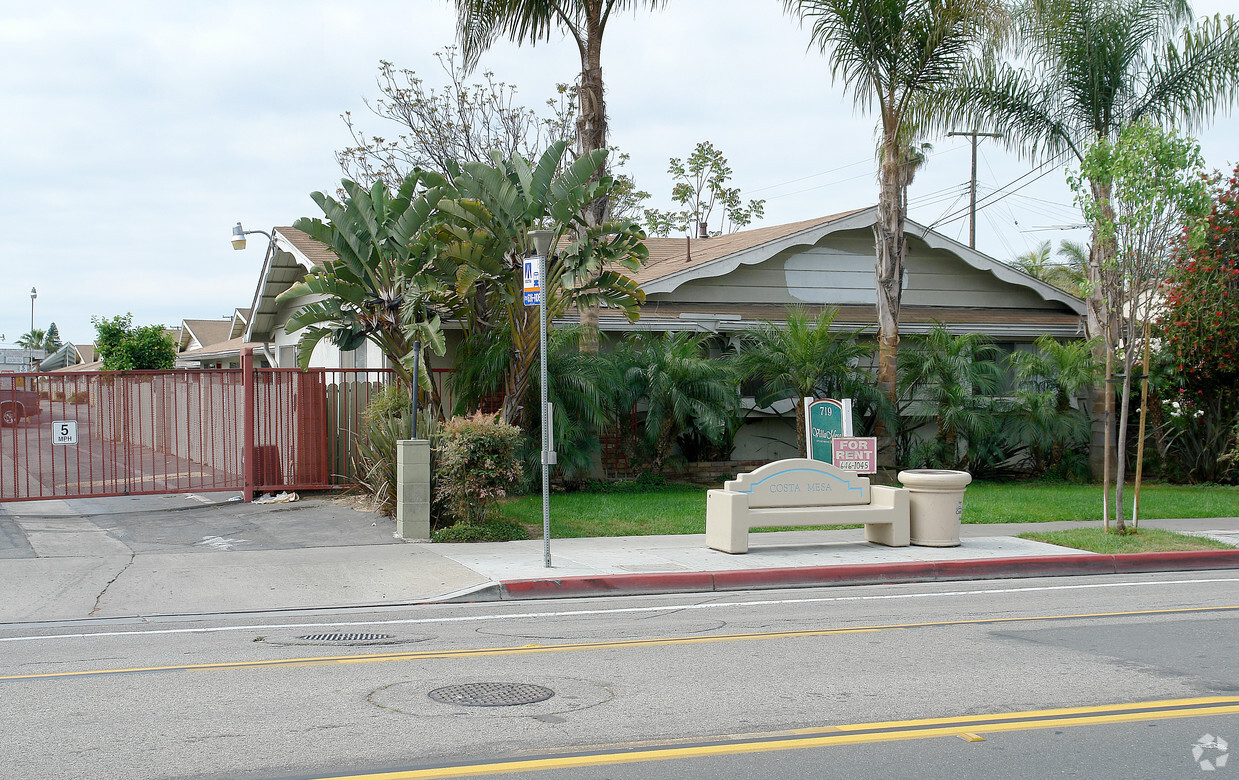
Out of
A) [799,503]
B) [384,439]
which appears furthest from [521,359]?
[799,503]

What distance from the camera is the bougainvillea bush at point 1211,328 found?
63.5ft

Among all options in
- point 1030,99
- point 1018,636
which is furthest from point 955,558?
point 1030,99

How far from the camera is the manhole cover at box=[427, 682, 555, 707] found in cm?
640

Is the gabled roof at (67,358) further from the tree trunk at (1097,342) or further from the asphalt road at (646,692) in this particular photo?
the asphalt road at (646,692)

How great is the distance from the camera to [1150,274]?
529 inches

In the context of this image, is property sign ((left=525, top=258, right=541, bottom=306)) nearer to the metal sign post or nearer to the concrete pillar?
the metal sign post

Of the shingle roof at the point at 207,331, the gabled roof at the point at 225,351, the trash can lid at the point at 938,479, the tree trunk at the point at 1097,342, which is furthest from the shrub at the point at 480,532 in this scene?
the shingle roof at the point at 207,331

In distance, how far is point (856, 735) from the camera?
18.8ft

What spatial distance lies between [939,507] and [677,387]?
5.71 meters

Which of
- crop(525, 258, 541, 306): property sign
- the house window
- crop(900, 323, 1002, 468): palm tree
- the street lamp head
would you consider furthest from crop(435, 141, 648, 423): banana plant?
crop(900, 323, 1002, 468): palm tree

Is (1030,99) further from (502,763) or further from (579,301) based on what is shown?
(502,763)

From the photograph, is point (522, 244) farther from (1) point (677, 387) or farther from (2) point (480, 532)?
(2) point (480, 532)

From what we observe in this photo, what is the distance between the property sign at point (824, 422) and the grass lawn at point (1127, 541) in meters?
2.95

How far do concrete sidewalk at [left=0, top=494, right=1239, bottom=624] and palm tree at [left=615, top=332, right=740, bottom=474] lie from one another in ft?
12.6
